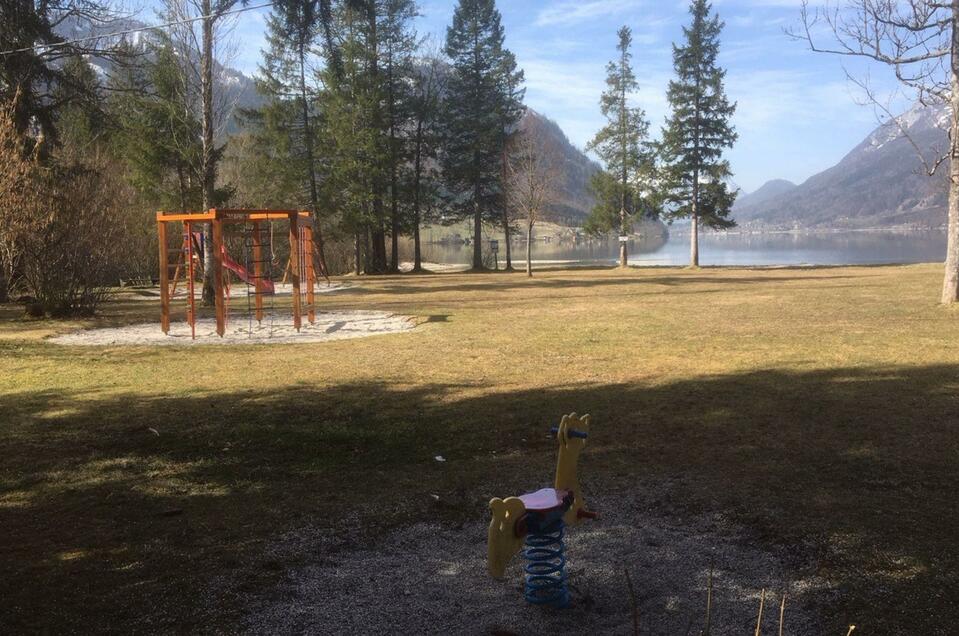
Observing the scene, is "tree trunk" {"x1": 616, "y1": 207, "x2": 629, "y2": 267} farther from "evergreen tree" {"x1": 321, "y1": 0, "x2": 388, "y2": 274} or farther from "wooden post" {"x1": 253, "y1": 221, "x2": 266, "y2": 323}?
"wooden post" {"x1": 253, "y1": 221, "x2": 266, "y2": 323}

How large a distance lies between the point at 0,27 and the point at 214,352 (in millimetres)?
11745

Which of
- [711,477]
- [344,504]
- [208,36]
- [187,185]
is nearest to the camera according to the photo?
[344,504]

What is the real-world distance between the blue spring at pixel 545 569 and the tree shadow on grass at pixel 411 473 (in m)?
1.09

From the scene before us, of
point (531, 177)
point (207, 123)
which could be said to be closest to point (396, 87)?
point (531, 177)

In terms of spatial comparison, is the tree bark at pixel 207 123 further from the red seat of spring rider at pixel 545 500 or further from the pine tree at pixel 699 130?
the pine tree at pixel 699 130

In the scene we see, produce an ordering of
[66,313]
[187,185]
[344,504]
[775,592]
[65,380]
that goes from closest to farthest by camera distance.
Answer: [775,592] → [344,504] → [65,380] → [66,313] → [187,185]

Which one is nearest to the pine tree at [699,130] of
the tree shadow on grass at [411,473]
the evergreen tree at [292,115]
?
the evergreen tree at [292,115]

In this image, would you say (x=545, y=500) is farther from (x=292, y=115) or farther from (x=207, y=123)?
(x=292, y=115)

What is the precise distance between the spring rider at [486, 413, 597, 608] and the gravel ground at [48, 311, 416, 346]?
335 inches

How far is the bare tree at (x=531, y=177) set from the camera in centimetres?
3136

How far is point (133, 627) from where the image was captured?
284 cm

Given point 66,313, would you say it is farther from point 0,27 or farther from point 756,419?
point 756,419

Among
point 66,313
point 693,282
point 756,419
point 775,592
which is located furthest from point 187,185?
point 775,592

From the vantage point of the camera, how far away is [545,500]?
302cm
